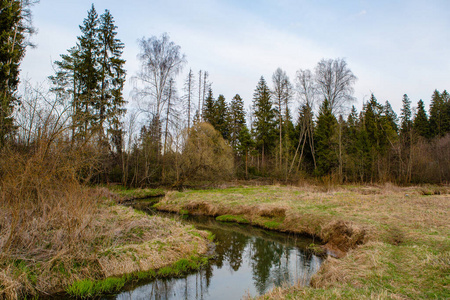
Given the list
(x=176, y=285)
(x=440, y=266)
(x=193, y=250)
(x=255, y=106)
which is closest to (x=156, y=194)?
(x=193, y=250)

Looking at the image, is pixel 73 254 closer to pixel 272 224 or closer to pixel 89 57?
pixel 272 224

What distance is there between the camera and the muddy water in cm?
579

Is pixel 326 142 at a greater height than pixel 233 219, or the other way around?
pixel 326 142

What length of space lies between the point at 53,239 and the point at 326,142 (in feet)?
99.4

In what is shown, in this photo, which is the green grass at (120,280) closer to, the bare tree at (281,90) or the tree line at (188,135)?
the tree line at (188,135)

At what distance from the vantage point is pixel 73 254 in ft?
18.8

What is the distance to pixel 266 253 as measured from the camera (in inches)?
339

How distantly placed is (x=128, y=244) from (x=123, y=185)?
1677 cm

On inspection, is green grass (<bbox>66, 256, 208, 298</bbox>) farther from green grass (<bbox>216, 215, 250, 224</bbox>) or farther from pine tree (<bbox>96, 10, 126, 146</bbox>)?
pine tree (<bbox>96, 10, 126, 146</bbox>)

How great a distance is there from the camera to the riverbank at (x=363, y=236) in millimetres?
4254

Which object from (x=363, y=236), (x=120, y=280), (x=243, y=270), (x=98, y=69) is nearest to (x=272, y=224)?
(x=363, y=236)

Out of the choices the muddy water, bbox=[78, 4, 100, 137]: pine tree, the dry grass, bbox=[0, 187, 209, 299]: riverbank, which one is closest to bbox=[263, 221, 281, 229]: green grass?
the muddy water

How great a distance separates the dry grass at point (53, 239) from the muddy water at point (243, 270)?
2.73 feet

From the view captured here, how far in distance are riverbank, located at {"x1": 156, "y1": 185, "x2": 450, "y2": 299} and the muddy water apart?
2.18 feet
